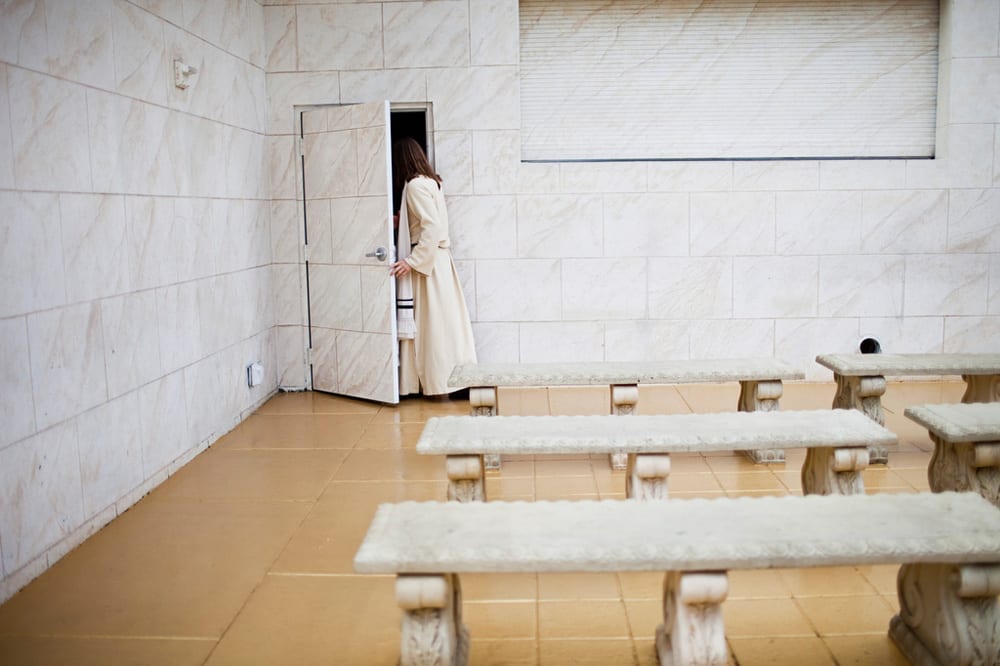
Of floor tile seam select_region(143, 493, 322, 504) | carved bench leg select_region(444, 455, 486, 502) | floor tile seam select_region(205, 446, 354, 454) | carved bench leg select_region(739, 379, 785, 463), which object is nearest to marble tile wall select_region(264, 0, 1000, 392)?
floor tile seam select_region(205, 446, 354, 454)

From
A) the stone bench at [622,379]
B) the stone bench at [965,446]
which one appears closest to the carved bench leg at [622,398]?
the stone bench at [622,379]

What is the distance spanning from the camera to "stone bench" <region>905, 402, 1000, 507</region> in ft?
12.4

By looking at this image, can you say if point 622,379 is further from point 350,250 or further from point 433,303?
point 350,250

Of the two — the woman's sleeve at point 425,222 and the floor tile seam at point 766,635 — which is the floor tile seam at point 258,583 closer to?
the floor tile seam at point 766,635

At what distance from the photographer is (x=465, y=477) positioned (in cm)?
393

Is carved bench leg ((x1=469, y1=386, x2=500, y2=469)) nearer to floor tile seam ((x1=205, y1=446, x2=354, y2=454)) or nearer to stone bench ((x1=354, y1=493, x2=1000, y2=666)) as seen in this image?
floor tile seam ((x1=205, y1=446, x2=354, y2=454))

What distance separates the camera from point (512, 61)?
6.96 m

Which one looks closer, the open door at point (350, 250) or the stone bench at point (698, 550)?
the stone bench at point (698, 550)

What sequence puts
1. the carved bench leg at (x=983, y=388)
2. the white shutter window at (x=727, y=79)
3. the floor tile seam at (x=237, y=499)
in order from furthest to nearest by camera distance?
the white shutter window at (x=727, y=79)
the carved bench leg at (x=983, y=388)
the floor tile seam at (x=237, y=499)

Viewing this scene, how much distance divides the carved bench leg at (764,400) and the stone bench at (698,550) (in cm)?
217

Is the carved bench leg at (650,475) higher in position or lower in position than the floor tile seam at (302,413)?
higher

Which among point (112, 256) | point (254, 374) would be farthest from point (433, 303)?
point (112, 256)

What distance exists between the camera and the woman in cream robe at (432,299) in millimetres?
6602

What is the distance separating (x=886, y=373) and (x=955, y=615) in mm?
2553
